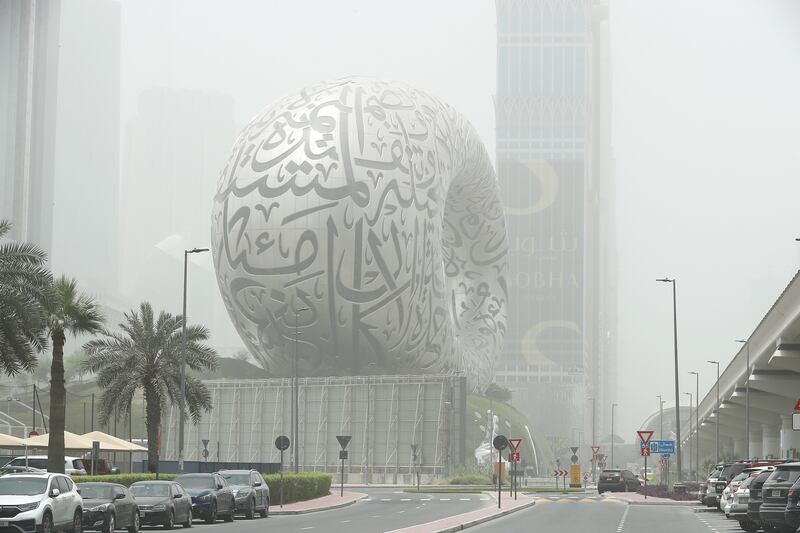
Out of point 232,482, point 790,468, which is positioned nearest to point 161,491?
point 232,482

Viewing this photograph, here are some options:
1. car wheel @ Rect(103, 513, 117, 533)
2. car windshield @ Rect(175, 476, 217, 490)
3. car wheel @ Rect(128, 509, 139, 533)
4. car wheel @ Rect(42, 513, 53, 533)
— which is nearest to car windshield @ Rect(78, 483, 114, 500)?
car wheel @ Rect(103, 513, 117, 533)

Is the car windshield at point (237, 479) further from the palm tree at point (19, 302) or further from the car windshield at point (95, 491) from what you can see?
the car windshield at point (95, 491)

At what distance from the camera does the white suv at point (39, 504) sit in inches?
1007

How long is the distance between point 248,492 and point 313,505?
784cm

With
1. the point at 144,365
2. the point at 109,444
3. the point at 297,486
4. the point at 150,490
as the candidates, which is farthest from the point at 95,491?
the point at 109,444

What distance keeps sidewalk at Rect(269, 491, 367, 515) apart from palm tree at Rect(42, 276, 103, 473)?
24.0 ft

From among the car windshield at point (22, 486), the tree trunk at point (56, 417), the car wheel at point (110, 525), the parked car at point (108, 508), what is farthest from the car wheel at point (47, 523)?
the tree trunk at point (56, 417)

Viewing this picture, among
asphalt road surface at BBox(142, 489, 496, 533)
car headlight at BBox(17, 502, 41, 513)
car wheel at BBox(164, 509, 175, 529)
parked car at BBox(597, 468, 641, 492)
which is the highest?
car headlight at BBox(17, 502, 41, 513)

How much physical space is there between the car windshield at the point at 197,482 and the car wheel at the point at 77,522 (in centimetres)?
943

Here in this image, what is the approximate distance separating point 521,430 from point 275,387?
37.2m

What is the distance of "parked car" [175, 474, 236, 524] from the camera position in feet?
121

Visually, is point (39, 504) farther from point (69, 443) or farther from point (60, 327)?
point (69, 443)

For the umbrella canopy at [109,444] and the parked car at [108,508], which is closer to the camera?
the parked car at [108,508]

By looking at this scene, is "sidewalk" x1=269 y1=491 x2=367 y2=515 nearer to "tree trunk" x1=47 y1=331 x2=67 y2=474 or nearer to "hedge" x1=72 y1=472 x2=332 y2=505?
"hedge" x1=72 y1=472 x2=332 y2=505
